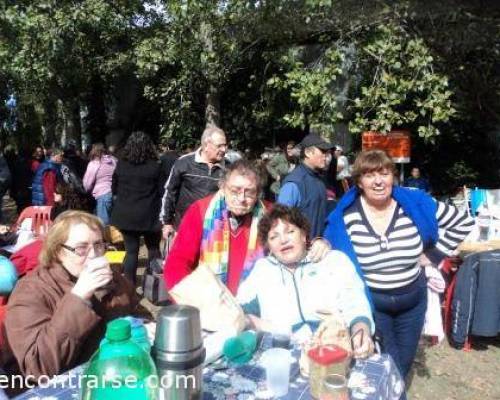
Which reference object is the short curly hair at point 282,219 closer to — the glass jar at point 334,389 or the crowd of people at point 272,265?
the crowd of people at point 272,265

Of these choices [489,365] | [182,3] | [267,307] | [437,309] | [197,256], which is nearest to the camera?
[267,307]

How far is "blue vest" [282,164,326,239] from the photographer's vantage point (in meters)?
3.72

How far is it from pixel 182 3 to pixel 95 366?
7.27 meters

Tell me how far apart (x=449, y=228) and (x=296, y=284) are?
41.5 inches

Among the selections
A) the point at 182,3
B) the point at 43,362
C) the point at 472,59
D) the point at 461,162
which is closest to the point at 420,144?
the point at 461,162

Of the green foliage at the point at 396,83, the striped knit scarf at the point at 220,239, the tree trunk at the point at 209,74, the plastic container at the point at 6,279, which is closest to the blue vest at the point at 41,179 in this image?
the tree trunk at the point at 209,74

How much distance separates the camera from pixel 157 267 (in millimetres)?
4344

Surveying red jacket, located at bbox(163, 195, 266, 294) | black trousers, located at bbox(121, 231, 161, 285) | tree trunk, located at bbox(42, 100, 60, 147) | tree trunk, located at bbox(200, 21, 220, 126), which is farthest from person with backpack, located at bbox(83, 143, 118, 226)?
tree trunk, located at bbox(42, 100, 60, 147)

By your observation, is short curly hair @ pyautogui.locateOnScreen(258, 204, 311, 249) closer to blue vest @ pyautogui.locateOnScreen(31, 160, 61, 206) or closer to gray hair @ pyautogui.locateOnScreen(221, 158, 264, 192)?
gray hair @ pyautogui.locateOnScreen(221, 158, 264, 192)

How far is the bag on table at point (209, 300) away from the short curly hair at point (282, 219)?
530 millimetres

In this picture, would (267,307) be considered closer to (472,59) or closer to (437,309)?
(437,309)

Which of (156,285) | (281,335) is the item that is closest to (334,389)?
(281,335)

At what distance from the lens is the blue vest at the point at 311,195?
3.72m

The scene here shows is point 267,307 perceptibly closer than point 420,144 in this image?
Yes
